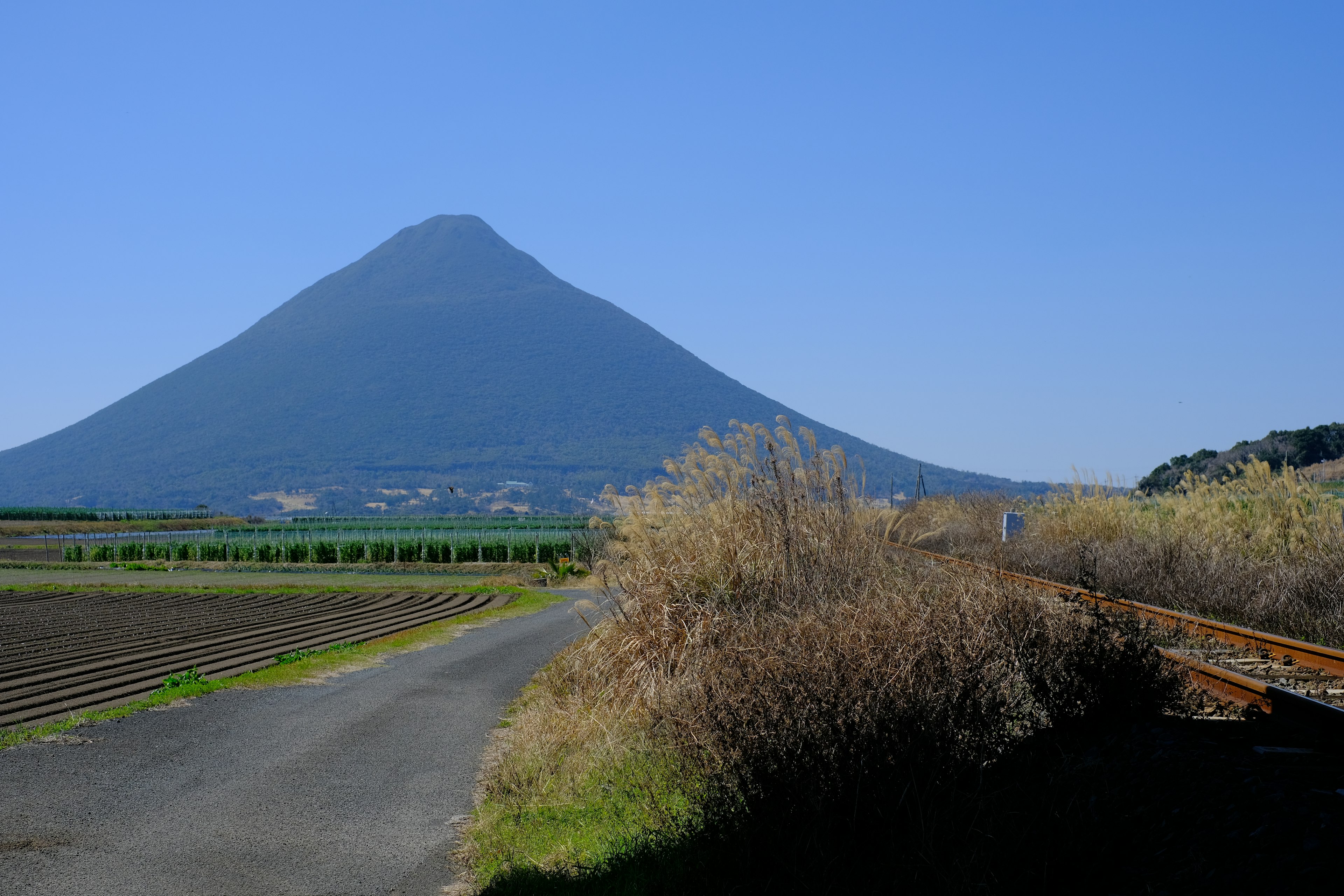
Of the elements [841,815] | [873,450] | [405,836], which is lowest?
[405,836]

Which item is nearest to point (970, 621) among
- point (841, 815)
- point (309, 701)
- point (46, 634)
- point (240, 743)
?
point (841, 815)

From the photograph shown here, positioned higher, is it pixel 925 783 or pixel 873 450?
pixel 873 450

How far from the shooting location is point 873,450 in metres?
198

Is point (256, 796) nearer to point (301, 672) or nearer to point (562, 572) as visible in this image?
point (301, 672)

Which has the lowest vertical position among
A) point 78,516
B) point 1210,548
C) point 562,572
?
point 562,572

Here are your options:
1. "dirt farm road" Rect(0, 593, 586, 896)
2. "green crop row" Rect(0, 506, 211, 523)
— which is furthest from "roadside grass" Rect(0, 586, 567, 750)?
"green crop row" Rect(0, 506, 211, 523)

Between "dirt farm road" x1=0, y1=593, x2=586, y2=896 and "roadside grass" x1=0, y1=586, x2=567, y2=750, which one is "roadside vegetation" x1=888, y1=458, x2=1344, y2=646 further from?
"roadside grass" x1=0, y1=586, x2=567, y2=750

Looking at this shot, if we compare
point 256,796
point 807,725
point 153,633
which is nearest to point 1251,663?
point 807,725

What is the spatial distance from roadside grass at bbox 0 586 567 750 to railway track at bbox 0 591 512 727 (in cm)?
47

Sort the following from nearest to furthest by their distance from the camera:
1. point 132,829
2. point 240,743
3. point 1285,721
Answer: point 1285,721 → point 132,829 → point 240,743

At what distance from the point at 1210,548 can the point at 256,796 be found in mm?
11308

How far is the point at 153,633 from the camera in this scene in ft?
55.7

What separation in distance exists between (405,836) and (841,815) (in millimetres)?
3426

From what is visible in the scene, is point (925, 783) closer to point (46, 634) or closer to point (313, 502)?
point (46, 634)
